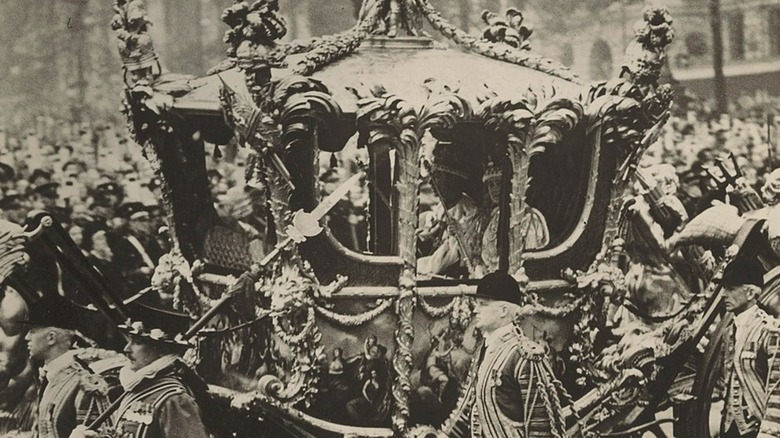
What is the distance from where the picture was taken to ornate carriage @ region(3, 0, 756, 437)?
5.11m

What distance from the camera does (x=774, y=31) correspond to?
623cm

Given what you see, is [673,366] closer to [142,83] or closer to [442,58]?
[442,58]

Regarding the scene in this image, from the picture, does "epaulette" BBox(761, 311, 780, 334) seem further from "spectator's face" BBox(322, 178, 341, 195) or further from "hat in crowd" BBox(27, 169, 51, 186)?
"hat in crowd" BBox(27, 169, 51, 186)

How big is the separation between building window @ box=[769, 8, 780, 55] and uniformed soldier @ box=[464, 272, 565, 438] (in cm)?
222

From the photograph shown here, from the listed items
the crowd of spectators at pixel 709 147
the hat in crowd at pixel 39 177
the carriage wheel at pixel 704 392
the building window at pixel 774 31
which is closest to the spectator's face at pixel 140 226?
the hat in crowd at pixel 39 177

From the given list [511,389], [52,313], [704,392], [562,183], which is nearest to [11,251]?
[52,313]

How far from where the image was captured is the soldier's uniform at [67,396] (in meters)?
5.09

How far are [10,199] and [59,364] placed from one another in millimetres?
827

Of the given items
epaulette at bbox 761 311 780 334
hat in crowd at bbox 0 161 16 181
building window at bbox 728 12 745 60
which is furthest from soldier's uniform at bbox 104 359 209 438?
building window at bbox 728 12 745 60

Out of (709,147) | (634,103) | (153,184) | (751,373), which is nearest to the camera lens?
(153,184)

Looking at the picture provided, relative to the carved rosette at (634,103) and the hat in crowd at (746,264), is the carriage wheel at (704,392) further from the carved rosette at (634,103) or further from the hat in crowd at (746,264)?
the carved rosette at (634,103)

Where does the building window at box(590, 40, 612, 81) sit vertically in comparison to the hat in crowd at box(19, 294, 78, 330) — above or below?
above

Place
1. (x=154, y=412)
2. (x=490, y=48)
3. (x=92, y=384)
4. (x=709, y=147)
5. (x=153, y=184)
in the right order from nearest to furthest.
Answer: (x=154, y=412)
(x=92, y=384)
(x=153, y=184)
(x=490, y=48)
(x=709, y=147)

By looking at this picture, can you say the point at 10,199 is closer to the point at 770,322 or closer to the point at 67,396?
the point at 67,396
